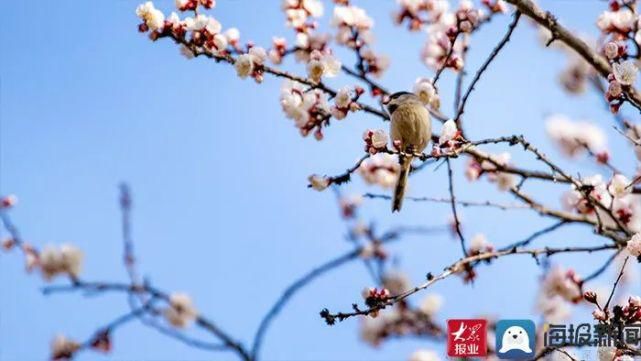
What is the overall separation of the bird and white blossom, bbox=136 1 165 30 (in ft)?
4.09

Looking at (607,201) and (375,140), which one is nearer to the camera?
(375,140)

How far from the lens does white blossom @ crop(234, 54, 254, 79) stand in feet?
13.4

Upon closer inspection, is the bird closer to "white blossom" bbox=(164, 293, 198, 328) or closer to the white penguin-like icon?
the white penguin-like icon

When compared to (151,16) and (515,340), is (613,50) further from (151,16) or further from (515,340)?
(151,16)

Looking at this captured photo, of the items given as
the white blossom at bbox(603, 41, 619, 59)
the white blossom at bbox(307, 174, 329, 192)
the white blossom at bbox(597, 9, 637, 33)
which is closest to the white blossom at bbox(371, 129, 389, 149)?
the white blossom at bbox(307, 174, 329, 192)

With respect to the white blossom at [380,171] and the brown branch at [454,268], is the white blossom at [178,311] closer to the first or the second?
the white blossom at [380,171]

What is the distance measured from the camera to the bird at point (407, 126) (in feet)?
14.1

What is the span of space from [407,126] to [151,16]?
1.38 meters

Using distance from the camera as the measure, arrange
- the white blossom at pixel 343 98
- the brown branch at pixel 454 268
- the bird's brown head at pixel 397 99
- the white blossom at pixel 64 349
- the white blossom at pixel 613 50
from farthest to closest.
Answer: the white blossom at pixel 64 349, the bird's brown head at pixel 397 99, the white blossom at pixel 343 98, the white blossom at pixel 613 50, the brown branch at pixel 454 268

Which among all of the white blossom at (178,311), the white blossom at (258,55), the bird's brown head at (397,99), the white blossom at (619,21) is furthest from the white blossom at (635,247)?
the white blossom at (178,311)

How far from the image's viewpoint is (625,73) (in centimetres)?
329

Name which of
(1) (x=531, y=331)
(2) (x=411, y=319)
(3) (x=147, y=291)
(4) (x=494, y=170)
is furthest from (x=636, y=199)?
(3) (x=147, y=291)

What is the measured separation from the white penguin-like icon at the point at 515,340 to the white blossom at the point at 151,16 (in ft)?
7.21

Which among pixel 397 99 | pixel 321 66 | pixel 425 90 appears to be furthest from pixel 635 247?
pixel 321 66
